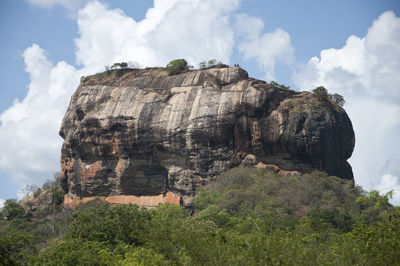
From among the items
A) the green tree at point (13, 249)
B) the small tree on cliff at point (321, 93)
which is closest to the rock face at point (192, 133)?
the small tree on cliff at point (321, 93)

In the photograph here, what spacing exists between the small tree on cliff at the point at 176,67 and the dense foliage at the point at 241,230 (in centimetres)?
1424

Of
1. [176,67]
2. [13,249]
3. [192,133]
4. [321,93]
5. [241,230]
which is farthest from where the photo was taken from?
[176,67]

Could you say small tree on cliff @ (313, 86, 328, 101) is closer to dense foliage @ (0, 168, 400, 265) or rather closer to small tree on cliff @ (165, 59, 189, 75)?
dense foliage @ (0, 168, 400, 265)

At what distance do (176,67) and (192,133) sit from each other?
10.7 metres

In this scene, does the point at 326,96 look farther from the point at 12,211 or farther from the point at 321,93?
the point at 12,211

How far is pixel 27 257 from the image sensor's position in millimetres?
20016

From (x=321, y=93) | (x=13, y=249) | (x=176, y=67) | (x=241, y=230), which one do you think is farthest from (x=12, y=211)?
(x=241, y=230)

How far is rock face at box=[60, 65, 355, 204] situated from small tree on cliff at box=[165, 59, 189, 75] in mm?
1302

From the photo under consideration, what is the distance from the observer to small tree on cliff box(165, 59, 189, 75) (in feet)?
174

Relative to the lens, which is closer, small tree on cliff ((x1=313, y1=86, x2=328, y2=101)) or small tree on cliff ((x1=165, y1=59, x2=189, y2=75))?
small tree on cliff ((x1=313, y1=86, x2=328, y2=101))

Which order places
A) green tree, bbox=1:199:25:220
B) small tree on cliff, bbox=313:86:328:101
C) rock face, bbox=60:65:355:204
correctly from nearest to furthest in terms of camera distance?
rock face, bbox=60:65:355:204
small tree on cliff, bbox=313:86:328:101
green tree, bbox=1:199:25:220

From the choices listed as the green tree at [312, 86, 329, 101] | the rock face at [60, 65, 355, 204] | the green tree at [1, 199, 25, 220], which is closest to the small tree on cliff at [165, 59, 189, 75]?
the rock face at [60, 65, 355, 204]

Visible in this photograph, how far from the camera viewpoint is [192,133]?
45469mm

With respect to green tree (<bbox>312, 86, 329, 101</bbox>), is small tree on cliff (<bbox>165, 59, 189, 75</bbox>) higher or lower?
higher
